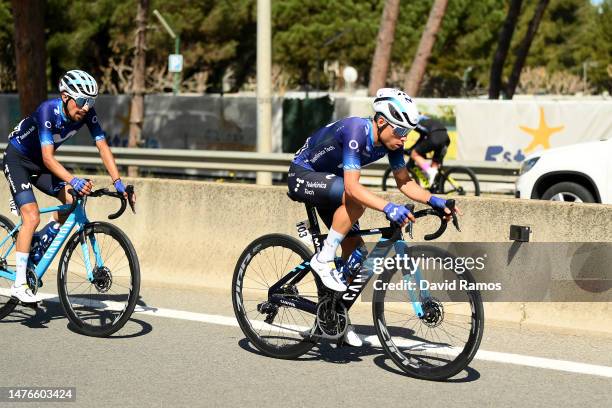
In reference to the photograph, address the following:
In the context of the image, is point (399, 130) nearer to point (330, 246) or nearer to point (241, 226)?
point (330, 246)

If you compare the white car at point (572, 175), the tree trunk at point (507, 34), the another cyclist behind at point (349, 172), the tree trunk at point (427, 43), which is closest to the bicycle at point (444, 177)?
the white car at point (572, 175)

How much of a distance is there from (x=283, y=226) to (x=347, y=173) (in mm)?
2934

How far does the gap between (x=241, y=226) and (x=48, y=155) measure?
95.6 inches

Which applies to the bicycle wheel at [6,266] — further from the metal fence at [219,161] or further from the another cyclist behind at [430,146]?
the another cyclist behind at [430,146]

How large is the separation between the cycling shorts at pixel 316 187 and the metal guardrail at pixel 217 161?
7598 mm

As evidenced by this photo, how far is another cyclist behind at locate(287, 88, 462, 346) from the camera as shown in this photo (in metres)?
6.68

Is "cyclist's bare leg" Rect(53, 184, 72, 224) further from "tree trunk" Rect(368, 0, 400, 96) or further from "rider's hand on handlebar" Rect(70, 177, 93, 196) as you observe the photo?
"tree trunk" Rect(368, 0, 400, 96)

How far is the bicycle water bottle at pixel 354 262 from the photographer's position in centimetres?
706

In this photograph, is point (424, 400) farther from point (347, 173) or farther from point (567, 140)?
A: point (567, 140)

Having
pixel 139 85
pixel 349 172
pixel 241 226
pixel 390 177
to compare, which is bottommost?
pixel 390 177

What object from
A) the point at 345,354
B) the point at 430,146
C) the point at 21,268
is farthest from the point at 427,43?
the point at 345,354

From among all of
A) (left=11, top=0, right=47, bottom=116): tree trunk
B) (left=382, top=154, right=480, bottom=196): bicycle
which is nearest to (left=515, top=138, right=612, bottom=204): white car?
(left=382, top=154, right=480, bottom=196): bicycle

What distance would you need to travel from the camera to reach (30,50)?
2091cm

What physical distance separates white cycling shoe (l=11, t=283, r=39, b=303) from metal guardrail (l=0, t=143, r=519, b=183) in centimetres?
691
